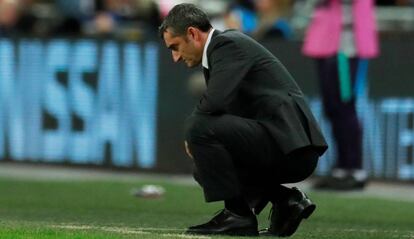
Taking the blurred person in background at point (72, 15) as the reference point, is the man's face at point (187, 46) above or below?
above

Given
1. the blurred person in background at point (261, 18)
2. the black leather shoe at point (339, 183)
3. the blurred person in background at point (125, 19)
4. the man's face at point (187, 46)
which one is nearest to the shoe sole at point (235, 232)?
the man's face at point (187, 46)

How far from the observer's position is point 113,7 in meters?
15.6

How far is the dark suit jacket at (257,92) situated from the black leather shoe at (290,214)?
34 cm

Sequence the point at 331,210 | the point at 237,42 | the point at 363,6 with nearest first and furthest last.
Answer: the point at 237,42 → the point at 331,210 → the point at 363,6

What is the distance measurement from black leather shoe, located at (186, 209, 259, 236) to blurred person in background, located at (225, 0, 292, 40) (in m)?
6.07

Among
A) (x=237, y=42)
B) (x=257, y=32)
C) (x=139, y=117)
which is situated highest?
(x=237, y=42)

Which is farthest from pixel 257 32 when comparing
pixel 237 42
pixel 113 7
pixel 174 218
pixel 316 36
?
pixel 237 42

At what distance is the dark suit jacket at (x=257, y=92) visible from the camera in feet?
24.6

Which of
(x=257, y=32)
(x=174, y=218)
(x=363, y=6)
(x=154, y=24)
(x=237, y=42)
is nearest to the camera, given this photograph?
(x=237, y=42)

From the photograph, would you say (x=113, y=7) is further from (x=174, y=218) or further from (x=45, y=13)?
(x=174, y=218)

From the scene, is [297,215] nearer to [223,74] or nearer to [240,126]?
[240,126]

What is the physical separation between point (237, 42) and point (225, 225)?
107cm

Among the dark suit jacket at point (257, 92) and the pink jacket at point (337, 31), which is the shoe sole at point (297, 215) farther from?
the pink jacket at point (337, 31)

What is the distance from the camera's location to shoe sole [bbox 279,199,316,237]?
774 centimetres
